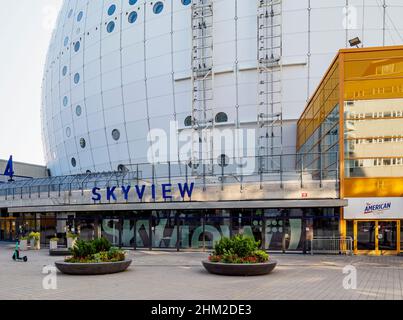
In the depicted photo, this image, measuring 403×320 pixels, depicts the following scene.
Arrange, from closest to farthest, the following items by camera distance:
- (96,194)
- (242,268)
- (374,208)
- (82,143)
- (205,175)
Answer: (242,268)
(374,208)
(205,175)
(96,194)
(82,143)

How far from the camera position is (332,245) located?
2812cm

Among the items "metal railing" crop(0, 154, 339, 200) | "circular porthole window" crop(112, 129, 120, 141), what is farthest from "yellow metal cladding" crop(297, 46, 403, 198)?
"circular porthole window" crop(112, 129, 120, 141)

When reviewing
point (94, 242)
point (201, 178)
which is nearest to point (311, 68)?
point (201, 178)

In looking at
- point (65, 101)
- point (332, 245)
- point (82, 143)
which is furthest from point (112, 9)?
point (332, 245)

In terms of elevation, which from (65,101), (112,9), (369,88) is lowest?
(369,88)

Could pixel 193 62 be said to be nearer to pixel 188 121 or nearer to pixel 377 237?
pixel 188 121

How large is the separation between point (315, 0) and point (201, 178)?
16584 mm

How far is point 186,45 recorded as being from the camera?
40344 millimetres

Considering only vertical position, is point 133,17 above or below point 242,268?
above

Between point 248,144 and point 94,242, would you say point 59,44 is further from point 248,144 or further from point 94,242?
point 94,242

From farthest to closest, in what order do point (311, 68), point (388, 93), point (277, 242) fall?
point (311, 68) → point (277, 242) → point (388, 93)

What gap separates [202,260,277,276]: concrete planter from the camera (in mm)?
18781

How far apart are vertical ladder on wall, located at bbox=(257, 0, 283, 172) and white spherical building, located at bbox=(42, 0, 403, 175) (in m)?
0.08

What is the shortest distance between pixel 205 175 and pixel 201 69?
376 inches
